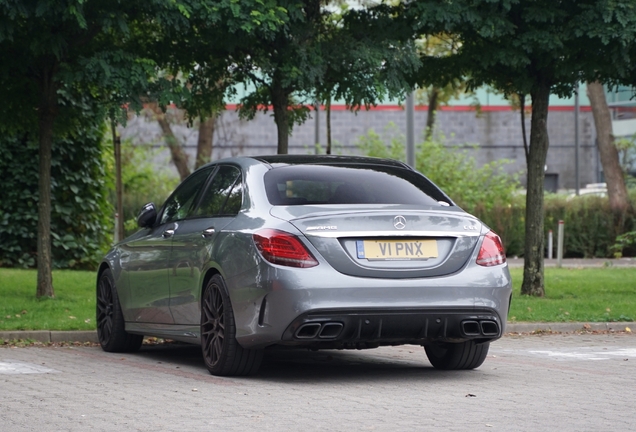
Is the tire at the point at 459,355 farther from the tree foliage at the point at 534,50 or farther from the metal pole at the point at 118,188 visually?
the metal pole at the point at 118,188

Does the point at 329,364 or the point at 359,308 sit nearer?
the point at 359,308

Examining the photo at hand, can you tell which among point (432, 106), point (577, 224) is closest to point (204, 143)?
point (432, 106)

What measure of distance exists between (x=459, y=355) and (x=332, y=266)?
169 cm

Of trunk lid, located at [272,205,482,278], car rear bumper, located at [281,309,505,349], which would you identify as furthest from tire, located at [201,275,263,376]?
trunk lid, located at [272,205,482,278]

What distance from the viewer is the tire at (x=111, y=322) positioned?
10.4 metres

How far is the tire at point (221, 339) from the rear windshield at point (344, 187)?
0.77m

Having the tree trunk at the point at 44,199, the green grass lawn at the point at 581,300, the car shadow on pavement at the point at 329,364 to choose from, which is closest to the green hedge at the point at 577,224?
the green grass lawn at the point at 581,300

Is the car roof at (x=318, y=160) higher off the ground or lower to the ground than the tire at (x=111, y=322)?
higher

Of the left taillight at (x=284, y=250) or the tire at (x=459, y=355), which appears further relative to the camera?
the tire at (x=459, y=355)

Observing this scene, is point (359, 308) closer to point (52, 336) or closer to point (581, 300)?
point (52, 336)

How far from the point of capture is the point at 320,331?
7.73 meters

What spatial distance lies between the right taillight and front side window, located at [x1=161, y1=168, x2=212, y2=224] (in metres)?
2.43

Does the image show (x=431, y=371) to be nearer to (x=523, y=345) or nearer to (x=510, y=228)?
(x=523, y=345)

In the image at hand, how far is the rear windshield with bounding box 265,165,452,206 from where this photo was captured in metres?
8.35
